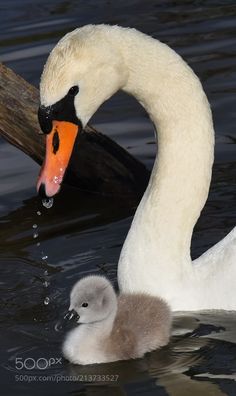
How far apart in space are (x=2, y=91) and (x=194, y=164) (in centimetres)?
248

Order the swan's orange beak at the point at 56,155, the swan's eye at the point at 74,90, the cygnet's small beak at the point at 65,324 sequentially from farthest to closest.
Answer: the cygnet's small beak at the point at 65,324, the swan's orange beak at the point at 56,155, the swan's eye at the point at 74,90

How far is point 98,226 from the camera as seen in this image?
10305 millimetres

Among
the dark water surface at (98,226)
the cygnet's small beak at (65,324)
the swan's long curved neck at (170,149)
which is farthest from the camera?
the cygnet's small beak at (65,324)

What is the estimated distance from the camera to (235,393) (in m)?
7.45

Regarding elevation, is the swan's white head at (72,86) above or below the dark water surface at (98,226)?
above

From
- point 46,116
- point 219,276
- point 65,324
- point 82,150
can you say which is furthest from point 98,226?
point 46,116

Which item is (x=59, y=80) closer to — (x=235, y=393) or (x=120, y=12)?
(x=235, y=393)

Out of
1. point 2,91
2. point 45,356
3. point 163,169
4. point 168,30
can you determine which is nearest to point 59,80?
point 163,169

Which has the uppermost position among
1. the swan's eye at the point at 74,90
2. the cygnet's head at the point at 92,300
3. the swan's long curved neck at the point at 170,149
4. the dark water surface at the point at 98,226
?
the swan's eye at the point at 74,90

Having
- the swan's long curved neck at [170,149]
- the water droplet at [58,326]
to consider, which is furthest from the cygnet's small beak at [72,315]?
the swan's long curved neck at [170,149]

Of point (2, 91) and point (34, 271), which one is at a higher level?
point (2, 91)

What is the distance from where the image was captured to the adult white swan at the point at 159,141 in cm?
797

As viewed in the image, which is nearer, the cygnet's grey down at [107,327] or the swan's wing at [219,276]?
the cygnet's grey down at [107,327]

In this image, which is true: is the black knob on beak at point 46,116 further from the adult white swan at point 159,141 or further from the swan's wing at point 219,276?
the swan's wing at point 219,276
